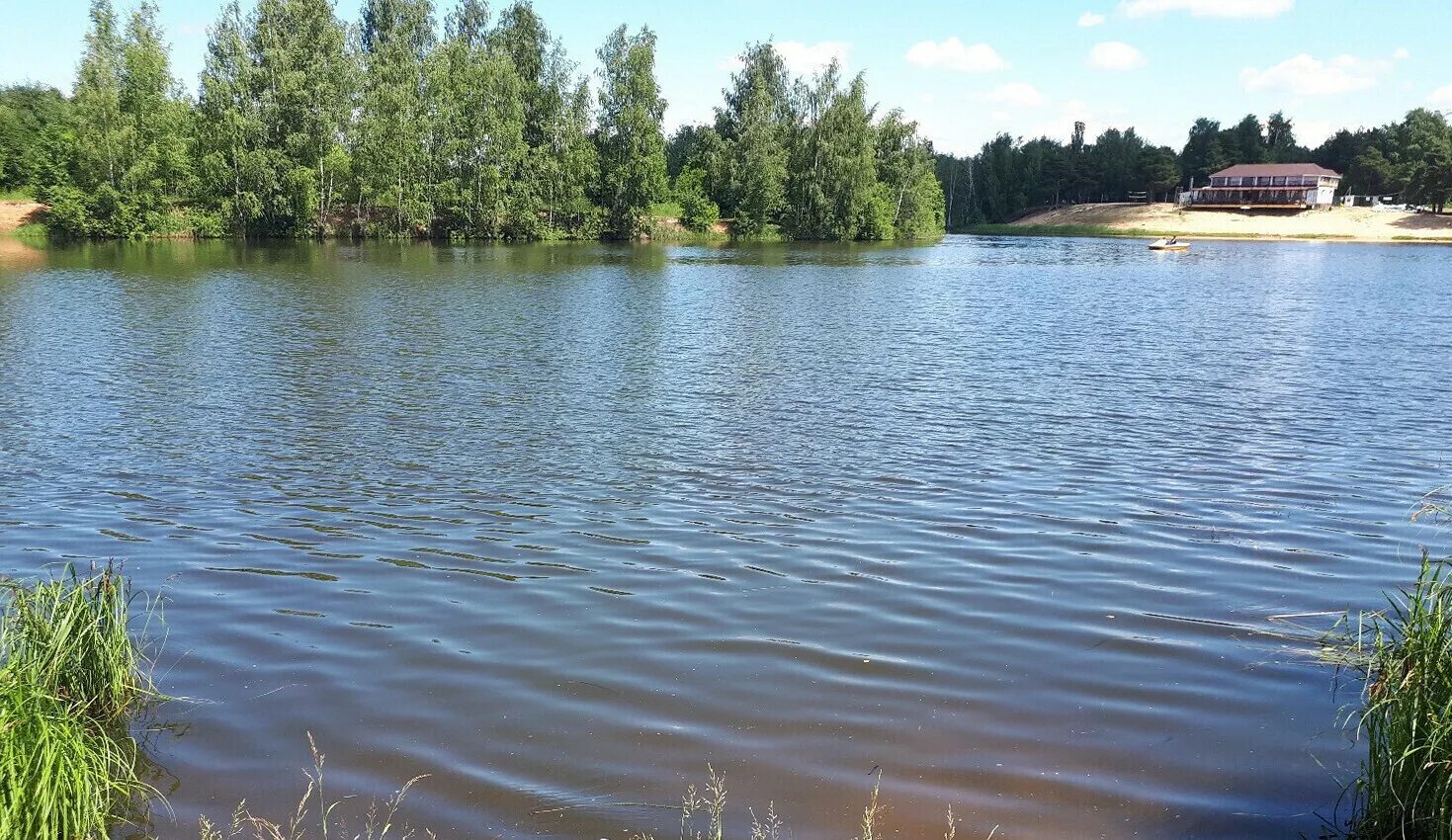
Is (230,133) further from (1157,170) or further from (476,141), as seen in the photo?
(1157,170)

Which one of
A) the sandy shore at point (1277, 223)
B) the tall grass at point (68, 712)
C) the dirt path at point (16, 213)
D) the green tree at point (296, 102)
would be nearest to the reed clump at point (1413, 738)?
the tall grass at point (68, 712)

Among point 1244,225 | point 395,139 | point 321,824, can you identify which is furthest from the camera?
point 1244,225

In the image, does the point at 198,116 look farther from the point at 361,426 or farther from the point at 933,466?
the point at 933,466

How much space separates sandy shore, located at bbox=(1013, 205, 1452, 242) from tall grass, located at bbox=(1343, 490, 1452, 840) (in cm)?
13684

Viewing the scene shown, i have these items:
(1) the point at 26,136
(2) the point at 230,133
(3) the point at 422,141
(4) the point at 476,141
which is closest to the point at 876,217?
(4) the point at 476,141

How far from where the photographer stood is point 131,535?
11.6m

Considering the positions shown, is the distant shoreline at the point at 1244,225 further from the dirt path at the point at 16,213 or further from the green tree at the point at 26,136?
the dirt path at the point at 16,213

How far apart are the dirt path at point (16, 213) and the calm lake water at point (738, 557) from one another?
51.0 m

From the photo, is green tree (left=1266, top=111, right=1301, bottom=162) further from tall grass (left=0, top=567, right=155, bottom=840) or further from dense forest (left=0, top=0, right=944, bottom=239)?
tall grass (left=0, top=567, right=155, bottom=840)

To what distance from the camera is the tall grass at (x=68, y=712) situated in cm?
514

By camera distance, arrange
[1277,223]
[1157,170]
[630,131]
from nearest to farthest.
Result: 1. [630,131]
2. [1277,223]
3. [1157,170]

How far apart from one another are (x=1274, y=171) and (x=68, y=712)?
552ft

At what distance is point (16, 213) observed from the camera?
71000mm

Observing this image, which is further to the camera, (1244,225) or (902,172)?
(1244,225)
